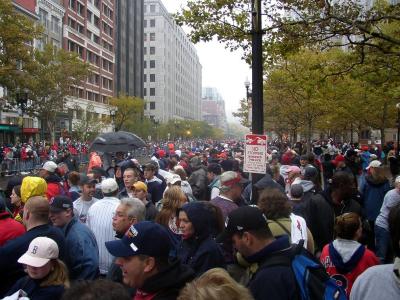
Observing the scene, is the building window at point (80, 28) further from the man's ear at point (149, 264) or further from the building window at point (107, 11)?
the man's ear at point (149, 264)

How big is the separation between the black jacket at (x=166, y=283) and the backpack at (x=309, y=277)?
21.0 inches

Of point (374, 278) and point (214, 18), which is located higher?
point (214, 18)

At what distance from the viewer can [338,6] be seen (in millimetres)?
9617

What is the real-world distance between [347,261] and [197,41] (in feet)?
25.1

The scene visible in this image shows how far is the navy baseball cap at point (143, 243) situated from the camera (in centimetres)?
296

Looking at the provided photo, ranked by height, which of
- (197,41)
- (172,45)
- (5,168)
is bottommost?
(5,168)

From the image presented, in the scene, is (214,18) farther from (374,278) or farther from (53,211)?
(374,278)

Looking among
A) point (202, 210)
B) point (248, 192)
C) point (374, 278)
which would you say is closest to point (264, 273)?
point (374, 278)

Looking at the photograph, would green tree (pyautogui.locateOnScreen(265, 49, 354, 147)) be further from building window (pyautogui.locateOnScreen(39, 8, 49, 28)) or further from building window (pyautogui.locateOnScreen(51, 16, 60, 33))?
building window (pyautogui.locateOnScreen(51, 16, 60, 33))

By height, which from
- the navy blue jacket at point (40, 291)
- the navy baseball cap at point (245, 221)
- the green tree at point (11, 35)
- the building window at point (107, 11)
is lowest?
the navy blue jacket at point (40, 291)

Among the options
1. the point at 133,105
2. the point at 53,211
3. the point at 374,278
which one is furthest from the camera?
the point at 133,105

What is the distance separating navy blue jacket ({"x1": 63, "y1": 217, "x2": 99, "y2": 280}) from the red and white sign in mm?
3502

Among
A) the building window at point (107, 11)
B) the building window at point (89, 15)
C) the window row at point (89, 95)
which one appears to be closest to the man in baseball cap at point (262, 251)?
the window row at point (89, 95)

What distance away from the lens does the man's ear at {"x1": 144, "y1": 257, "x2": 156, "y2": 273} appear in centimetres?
293
